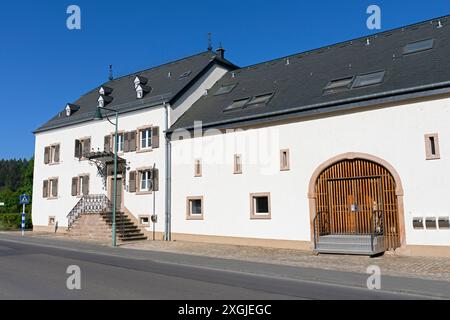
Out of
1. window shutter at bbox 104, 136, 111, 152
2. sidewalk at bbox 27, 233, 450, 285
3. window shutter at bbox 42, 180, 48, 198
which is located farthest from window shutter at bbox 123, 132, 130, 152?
window shutter at bbox 42, 180, 48, 198

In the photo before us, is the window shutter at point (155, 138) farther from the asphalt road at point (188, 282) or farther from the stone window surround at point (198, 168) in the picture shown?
the asphalt road at point (188, 282)

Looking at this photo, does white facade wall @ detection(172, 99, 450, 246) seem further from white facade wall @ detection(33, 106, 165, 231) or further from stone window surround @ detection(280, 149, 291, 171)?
white facade wall @ detection(33, 106, 165, 231)

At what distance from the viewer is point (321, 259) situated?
14844mm

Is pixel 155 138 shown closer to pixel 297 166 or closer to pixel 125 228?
pixel 125 228

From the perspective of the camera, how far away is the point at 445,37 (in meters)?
18.5

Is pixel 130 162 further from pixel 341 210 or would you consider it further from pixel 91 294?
pixel 91 294

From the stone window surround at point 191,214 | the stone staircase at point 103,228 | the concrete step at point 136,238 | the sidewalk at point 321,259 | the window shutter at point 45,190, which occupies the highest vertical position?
the window shutter at point 45,190

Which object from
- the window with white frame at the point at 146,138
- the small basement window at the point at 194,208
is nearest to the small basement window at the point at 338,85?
the small basement window at the point at 194,208

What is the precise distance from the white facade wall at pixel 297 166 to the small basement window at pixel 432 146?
14cm

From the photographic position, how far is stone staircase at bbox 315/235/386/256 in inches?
596

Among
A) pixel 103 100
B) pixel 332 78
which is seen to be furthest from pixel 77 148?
pixel 332 78

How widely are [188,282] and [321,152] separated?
9655 millimetres

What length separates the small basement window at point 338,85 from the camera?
18.2m

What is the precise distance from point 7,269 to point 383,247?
12.2 meters
